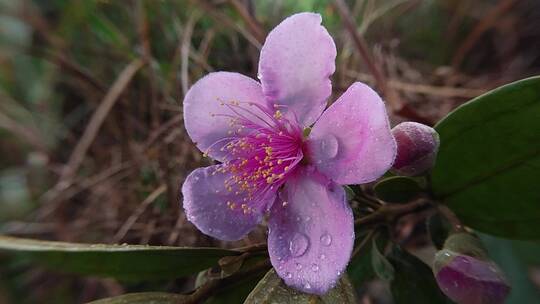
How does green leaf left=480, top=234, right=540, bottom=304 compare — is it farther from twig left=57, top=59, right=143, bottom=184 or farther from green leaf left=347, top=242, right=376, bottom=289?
twig left=57, top=59, right=143, bottom=184

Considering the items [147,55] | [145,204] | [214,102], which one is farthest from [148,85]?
[214,102]

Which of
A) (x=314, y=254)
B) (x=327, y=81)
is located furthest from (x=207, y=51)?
(x=314, y=254)

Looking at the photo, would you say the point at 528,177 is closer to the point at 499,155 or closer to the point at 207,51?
the point at 499,155

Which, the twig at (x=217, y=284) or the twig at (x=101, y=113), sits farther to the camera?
the twig at (x=101, y=113)

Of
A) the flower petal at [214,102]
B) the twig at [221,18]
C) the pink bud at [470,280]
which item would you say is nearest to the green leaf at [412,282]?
the pink bud at [470,280]

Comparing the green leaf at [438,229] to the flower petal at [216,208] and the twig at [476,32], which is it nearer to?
the flower petal at [216,208]

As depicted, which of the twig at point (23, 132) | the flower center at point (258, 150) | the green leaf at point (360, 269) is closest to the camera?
the flower center at point (258, 150)

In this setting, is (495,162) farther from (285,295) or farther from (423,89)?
(423,89)
